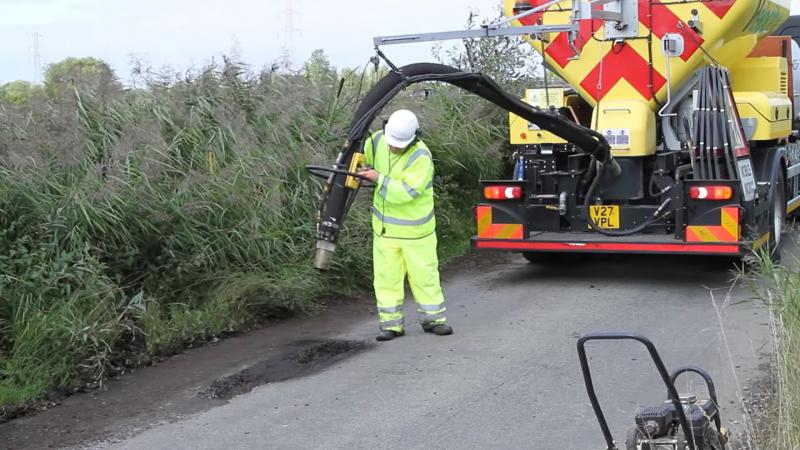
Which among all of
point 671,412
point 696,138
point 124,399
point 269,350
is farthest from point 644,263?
point 671,412

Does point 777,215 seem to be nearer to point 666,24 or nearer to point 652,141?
point 652,141

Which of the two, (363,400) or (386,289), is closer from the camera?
(363,400)

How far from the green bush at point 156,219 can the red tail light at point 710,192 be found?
2841 millimetres

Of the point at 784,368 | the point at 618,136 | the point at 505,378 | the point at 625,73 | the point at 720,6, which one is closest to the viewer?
the point at 784,368

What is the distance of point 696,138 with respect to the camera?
29.3 feet

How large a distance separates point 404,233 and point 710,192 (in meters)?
2.86

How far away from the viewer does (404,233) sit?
24.5 feet

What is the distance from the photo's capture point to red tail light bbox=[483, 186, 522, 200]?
9531 mm

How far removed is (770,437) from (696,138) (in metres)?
5.07

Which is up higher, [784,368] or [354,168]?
[354,168]

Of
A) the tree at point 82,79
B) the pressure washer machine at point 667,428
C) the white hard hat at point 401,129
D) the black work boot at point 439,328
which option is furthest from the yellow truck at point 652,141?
the pressure washer machine at point 667,428

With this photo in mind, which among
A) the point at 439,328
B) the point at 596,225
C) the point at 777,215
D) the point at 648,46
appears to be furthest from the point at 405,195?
the point at 777,215

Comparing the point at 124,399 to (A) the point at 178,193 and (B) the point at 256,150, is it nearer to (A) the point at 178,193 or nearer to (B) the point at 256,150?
(A) the point at 178,193

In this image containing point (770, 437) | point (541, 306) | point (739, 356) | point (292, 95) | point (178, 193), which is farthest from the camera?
point (292, 95)
